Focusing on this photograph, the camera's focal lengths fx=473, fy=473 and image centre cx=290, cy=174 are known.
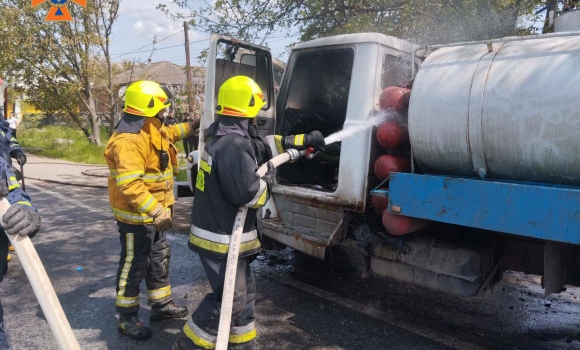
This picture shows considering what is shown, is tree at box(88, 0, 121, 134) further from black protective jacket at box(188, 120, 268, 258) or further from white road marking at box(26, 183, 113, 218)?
black protective jacket at box(188, 120, 268, 258)

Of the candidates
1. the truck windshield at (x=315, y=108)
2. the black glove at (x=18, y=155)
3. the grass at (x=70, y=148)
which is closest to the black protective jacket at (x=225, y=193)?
the truck windshield at (x=315, y=108)

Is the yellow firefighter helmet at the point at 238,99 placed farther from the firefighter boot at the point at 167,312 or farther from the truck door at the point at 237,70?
the firefighter boot at the point at 167,312

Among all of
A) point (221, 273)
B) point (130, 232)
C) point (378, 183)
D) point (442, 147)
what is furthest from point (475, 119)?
point (130, 232)

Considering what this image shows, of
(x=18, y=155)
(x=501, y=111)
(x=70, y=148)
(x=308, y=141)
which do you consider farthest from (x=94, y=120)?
(x=501, y=111)

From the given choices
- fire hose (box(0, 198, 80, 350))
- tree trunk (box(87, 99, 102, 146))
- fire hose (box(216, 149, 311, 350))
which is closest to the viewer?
fire hose (box(0, 198, 80, 350))

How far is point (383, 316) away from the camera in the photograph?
12.6 feet

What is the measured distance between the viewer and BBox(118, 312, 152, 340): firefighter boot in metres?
A: 3.43

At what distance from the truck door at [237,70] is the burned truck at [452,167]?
0.02 meters

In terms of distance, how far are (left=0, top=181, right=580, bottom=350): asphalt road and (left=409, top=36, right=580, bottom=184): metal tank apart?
1.30m

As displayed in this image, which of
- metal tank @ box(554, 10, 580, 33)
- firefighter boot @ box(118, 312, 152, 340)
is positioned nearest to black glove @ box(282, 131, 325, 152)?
firefighter boot @ box(118, 312, 152, 340)

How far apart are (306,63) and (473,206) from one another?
7.77ft

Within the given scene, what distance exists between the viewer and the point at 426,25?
20.6 feet

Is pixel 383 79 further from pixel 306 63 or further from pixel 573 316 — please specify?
pixel 573 316

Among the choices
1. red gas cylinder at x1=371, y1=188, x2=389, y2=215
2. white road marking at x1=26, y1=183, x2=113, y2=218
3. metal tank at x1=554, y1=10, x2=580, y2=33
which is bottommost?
white road marking at x1=26, y1=183, x2=113, y2=218
